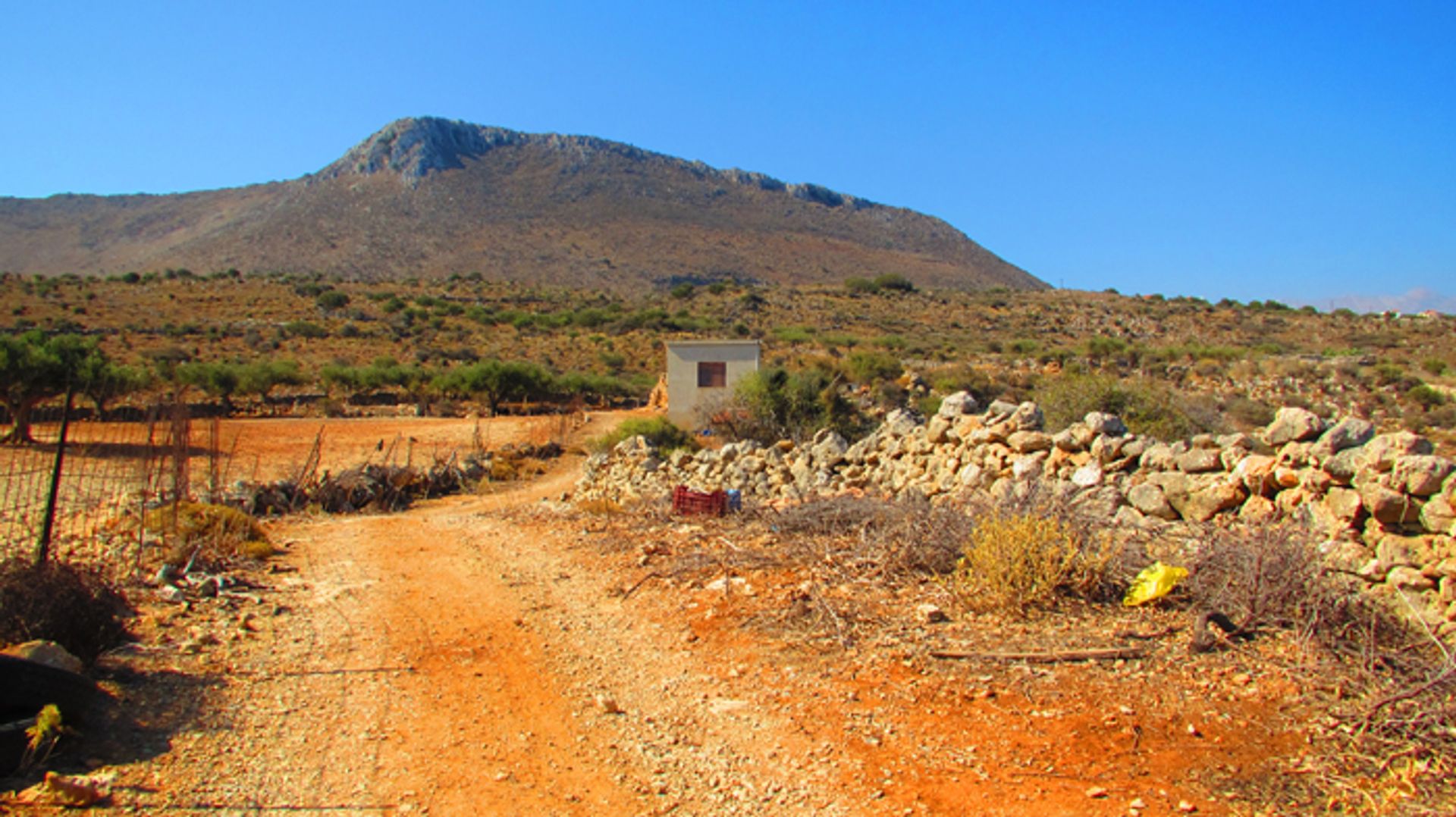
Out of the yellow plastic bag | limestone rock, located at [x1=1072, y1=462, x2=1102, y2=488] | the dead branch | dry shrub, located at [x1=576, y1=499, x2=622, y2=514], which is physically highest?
limestone rock, located at [x1=1072, y1=462, x2=1102, y2=488]

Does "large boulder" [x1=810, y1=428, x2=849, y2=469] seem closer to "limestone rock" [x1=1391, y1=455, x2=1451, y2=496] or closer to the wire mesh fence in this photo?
"limestone rock" [x1=1391, y1=455, x2=1451, y2=496]

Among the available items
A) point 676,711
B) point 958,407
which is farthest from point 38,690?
point 958,407

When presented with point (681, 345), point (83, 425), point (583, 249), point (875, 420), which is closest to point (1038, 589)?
point (875, 420)

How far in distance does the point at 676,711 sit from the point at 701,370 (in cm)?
2029

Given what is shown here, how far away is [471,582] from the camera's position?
316 inches

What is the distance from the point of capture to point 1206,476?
7.11m

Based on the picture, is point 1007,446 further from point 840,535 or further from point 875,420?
point 875,420

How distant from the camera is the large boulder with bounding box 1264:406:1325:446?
21.1 feet

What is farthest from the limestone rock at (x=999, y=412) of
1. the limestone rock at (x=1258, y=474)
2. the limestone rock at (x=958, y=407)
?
the limestone rock at (x=1258, y=474)

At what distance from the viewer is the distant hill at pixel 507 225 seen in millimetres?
74188

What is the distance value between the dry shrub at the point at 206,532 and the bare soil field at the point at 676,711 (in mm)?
1219

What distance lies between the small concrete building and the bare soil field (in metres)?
17.4

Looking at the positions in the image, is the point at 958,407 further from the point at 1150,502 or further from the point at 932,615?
the point at 932,615

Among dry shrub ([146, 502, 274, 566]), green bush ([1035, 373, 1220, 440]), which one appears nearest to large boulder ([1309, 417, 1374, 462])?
green bush ([1035, 373, 1220, 440])
